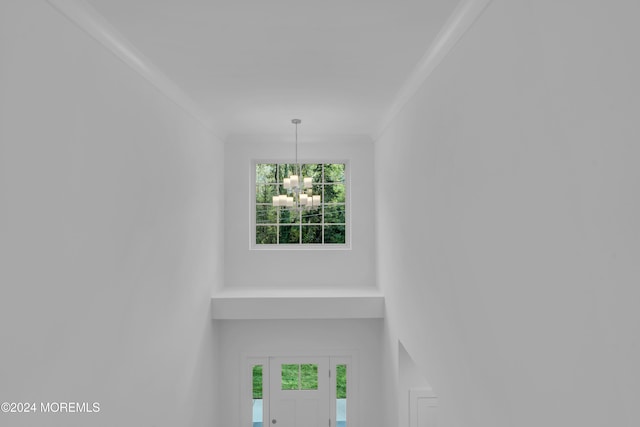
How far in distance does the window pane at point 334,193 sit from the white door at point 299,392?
2073mm

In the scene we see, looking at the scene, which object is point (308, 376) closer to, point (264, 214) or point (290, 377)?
point (290, 377)

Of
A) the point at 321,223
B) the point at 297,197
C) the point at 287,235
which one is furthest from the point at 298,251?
the point at 297,197

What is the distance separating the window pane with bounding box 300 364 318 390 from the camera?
5367mm

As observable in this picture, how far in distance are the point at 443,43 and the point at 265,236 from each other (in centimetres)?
379

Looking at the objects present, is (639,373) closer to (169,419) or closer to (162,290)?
(162,290)

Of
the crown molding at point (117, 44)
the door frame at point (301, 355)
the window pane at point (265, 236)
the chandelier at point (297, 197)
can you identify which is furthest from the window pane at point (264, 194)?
the crown molding at point (117, 44)

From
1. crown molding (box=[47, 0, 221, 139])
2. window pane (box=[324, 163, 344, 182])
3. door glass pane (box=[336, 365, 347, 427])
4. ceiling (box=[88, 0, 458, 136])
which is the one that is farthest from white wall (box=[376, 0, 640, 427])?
window pane (box=[324, 163, 344, 182])

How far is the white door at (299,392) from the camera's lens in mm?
5316

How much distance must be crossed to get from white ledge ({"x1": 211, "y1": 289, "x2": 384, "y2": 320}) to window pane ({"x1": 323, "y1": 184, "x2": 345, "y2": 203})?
146cm

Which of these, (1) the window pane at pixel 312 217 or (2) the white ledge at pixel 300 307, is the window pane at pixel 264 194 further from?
(2) the white ledge at pixel 300 307

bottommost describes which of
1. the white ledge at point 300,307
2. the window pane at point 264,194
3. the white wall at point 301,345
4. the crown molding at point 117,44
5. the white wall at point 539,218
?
the white wall at point 301,345

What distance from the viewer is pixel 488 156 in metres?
1.81

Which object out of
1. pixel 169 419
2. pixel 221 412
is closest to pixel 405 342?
pixel 169 419

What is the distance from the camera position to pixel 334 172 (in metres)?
5.68
